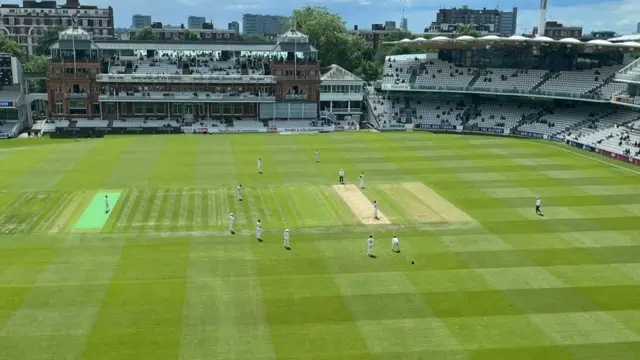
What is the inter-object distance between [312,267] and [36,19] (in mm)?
113437

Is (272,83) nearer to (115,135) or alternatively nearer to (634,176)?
(115,135)

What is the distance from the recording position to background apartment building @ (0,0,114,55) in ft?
390

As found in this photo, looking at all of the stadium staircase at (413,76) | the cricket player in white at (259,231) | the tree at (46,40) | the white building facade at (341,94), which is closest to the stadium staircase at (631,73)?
the stadium staircase at (413,76)

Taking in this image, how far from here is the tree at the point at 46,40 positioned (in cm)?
10619

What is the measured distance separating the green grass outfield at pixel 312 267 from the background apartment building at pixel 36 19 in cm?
8391

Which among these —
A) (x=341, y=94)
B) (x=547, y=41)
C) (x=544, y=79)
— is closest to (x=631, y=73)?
(x=547, y=41)

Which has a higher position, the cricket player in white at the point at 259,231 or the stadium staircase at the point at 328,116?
the stadium staircase at the point at 328,116

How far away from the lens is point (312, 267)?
2612 cm

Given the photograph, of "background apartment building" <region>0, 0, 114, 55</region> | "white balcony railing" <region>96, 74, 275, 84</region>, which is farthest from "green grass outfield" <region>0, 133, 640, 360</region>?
"background apartment building" <region>0, 0, 114, 55</region>

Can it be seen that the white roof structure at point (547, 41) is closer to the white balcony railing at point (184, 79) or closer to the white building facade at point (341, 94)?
the white building facade at point (341, 94)

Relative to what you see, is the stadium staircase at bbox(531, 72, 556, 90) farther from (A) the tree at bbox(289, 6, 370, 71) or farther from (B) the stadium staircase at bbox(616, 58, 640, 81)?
(A) the tree at bbox(289, 6, 370, 71)

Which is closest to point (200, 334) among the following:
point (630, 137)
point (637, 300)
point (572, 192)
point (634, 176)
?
point (637, 300)

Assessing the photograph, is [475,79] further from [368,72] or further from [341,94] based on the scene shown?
[368,72]

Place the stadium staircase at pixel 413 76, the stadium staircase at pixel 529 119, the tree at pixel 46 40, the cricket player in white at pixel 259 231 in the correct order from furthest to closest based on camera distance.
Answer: the tree at pixel 46 40 → the stadium staircase at pixel 413 76 → the stadium staircase at pixel 529 119 → the cricket player in white at pixel 259 231
